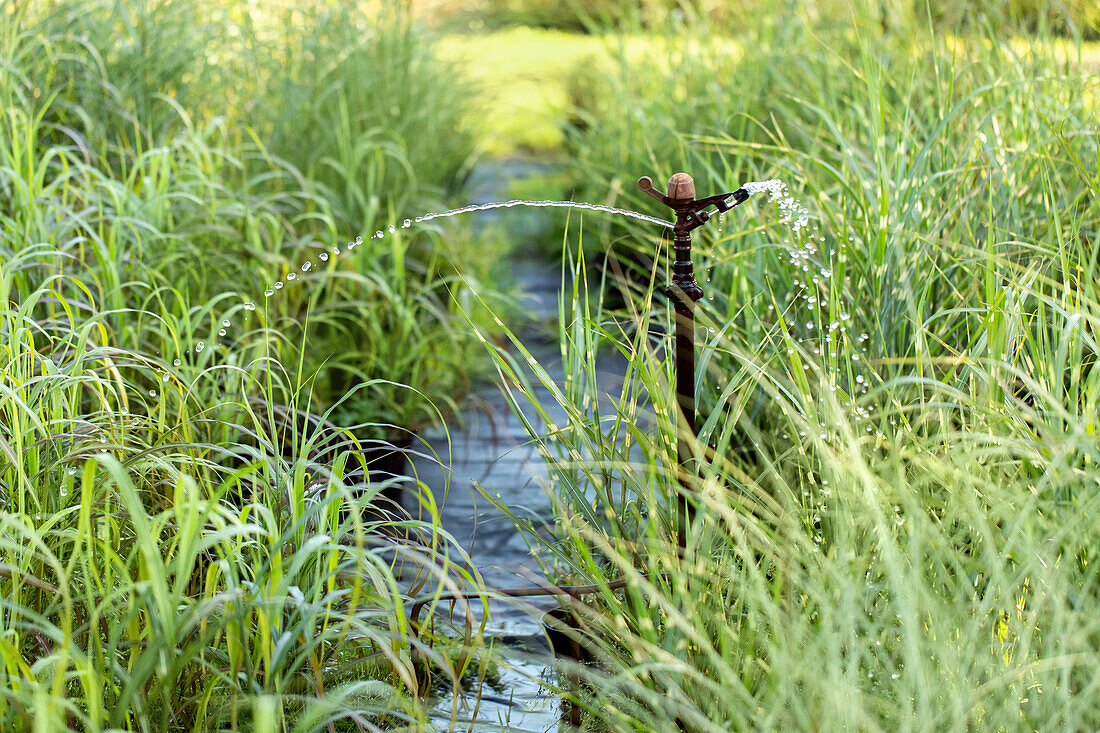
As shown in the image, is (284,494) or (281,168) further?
(281,168)

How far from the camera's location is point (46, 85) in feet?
10.5

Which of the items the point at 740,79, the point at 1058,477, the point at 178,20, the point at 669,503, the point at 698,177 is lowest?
the point at 669,503

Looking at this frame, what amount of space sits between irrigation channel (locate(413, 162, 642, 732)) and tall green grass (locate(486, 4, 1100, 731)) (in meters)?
0.18

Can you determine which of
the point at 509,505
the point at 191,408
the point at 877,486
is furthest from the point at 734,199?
the point at 191,408

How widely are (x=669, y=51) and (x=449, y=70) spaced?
1.26 meters

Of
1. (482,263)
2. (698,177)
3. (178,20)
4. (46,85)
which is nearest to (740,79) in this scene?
(698,177)

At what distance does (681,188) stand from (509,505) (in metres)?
0.76

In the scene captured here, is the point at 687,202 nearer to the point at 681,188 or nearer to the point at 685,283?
the point at 681,188

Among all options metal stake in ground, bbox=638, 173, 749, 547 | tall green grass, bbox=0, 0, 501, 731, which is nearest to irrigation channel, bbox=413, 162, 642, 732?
tall green grass, bbox=0, 0, 501, 731

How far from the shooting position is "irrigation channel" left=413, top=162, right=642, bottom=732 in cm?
183

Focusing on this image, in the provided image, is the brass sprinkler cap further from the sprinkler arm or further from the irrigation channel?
the irrigation channel

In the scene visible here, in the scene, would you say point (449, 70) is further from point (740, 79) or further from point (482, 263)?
point (740, 79)

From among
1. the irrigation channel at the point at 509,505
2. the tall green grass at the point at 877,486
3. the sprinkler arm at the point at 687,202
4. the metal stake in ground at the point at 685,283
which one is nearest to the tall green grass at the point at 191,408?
the irrigation channel at the point at 509,505

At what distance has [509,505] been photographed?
6.70 ft
